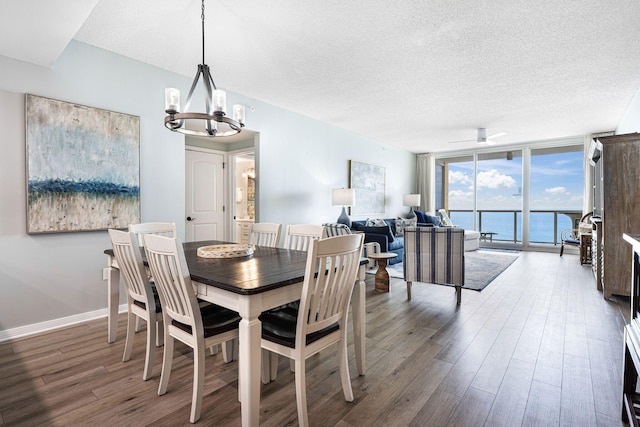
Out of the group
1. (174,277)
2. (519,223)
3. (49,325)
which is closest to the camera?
(174,277)

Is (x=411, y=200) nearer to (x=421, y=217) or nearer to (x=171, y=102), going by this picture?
(x=421, y=217)

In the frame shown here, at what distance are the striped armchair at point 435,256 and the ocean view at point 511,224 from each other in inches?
202

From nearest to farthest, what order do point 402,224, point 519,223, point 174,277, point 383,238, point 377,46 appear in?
point 174,277 → point 377,46 → point 383,238 → point 402,224 → point 519,223

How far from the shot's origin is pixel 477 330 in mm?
2711

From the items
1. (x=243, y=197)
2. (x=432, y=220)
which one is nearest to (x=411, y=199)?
(x=432, y=220)

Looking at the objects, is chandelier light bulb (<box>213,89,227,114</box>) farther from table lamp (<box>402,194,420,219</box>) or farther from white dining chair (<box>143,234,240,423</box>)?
table lamp (<box>402,194,420,219</box>)

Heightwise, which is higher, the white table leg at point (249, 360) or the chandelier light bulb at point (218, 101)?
the chandelier light bulb at point (218, 101)

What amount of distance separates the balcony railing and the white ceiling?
3042 mm

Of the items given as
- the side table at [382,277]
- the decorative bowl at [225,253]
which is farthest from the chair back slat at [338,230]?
the decorative bowl at [225,253]

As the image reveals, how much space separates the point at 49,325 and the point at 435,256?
3.74m

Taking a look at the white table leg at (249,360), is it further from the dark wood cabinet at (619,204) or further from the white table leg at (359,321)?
the dark wood cabinet at (619,204)

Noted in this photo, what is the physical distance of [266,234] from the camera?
3.00m

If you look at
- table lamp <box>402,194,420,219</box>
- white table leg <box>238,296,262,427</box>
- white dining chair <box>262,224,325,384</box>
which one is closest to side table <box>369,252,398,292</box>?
white dining chair <box>262,224,325,384</box>

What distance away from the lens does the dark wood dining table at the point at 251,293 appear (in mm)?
1412
